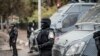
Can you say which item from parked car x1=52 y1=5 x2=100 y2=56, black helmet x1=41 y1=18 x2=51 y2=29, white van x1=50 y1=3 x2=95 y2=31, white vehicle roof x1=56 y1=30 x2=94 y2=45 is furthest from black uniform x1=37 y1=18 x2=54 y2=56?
white van x1=50 y1=3 x2=95 y2=31

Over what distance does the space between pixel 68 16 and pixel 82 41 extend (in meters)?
8.73

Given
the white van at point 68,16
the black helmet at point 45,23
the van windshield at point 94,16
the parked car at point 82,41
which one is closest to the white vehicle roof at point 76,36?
the parked car at point 82,41

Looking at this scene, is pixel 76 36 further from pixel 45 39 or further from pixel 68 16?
pixel 68 16

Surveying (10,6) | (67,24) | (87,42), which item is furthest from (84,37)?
(10,6)

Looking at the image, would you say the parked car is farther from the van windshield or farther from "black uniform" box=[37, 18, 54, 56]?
"black uniform" box=[37, 18, 54, 56]

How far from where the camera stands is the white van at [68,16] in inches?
634

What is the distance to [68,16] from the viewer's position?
1634 centimetres

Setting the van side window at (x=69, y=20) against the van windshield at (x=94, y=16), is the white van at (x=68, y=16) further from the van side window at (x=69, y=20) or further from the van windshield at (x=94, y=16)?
the van windshield at (x=94, y=16)

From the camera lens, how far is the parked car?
760 cm

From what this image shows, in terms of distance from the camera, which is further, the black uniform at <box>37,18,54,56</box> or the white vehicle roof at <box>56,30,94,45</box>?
the black uniform at <box>37,18,54,56</box>

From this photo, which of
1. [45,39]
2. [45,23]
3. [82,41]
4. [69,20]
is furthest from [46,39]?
[69,20]

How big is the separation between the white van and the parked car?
283 inches

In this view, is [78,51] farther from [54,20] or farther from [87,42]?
[54,20]

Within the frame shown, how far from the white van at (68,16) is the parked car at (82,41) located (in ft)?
23.6
